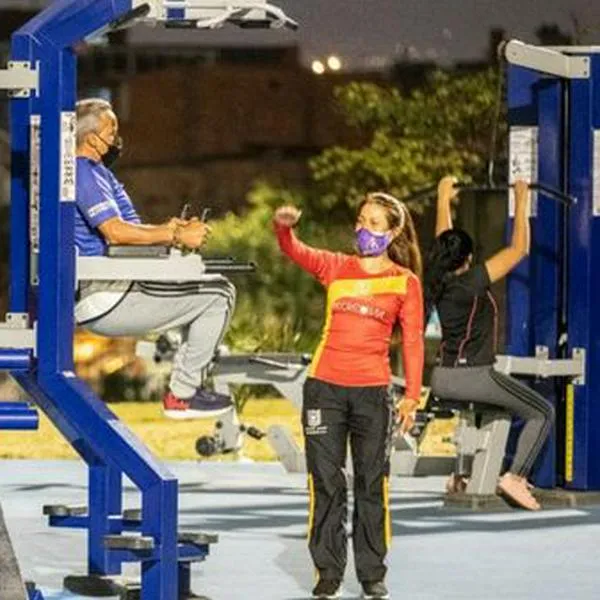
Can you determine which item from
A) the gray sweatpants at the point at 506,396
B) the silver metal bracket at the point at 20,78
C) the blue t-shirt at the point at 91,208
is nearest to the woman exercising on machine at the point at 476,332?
the gray sweatpants at the point at 506,396

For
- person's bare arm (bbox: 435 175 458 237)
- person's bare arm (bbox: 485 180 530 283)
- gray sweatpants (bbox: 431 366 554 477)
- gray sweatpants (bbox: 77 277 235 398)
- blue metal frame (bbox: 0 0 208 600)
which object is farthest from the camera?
gray sweatpants (bbox: 431 366 554 477)

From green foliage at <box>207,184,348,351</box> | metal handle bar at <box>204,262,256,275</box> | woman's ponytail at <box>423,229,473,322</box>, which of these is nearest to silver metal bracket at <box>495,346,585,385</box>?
woman's ponytail at <box>423,229,473,322</box>

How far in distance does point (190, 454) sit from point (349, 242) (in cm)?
150

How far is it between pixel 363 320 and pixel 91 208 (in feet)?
3.11

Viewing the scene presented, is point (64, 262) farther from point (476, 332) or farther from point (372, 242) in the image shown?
point (476, 332)

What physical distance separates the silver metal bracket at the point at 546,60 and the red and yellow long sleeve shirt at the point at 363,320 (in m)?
3.47

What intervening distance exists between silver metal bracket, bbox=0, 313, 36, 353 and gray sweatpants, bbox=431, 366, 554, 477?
3.69m

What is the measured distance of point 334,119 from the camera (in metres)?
14.2

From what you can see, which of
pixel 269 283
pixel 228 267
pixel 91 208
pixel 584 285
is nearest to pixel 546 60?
pixel 584 285

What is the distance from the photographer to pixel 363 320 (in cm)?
Answer: 883

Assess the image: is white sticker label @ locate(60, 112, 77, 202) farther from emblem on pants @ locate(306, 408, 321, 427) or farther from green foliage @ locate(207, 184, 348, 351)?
green foliage @ locate(207, 184, 348, 351)

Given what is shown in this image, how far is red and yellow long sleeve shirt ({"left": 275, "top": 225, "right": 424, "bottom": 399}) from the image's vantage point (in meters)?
8.80

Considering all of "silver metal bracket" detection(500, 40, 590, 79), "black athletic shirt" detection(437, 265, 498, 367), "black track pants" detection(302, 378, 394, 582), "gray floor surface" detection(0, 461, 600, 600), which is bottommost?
"gray floor surface" detection(0, 461, 600, 600)

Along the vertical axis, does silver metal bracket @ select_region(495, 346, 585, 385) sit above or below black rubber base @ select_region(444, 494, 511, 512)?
above
